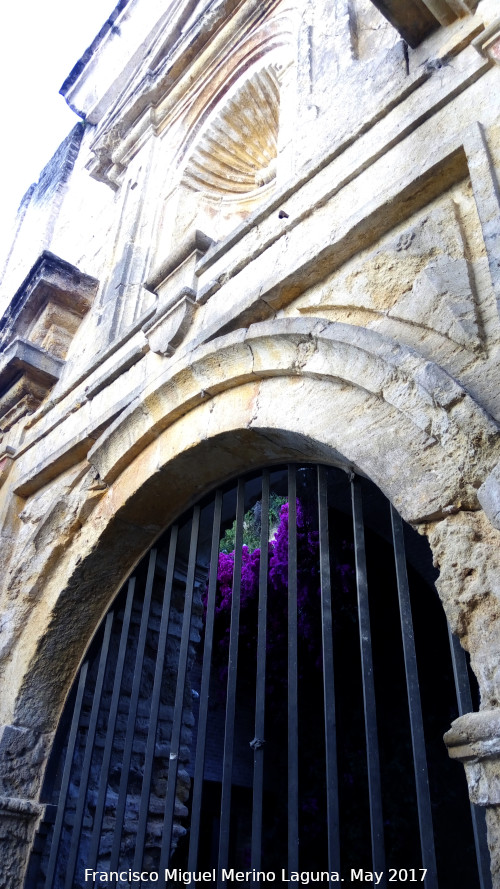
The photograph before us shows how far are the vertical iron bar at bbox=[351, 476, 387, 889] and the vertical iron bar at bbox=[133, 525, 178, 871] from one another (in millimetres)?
941

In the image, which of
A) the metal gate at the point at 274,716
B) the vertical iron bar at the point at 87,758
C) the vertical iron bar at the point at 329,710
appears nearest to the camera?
the vertical iron bar at the point at 329,710

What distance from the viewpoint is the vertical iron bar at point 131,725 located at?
2439 millimetres

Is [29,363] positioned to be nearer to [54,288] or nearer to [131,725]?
[54,288]

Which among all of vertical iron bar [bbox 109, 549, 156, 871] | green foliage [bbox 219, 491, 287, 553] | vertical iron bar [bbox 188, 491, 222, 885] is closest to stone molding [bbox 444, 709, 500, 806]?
vertical iron bar [bbox 188, 491, 222, 885]

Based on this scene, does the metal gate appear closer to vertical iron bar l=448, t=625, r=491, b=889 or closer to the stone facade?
vertical iron bar l=448, t=625, r=491, b=889

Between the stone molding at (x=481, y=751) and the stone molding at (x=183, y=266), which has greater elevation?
the stone molding at (x=183, y=266)

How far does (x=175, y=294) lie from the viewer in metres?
2.94

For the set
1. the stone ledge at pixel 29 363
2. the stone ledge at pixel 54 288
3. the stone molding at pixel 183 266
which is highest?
the stone ledge at pixel 54 288

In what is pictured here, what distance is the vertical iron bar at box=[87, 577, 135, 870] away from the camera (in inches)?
98.5

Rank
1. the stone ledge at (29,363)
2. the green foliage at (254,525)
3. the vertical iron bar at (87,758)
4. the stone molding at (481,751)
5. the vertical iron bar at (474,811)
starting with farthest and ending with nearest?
1. the green foliage at (254,525)
2. the stone ledge at (29,363)
3. the vertical iron bar at (87,758)
4. the vertical iron bar at (474,811)
5. the stone molding at (481,751)

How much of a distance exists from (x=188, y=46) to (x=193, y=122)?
48cm

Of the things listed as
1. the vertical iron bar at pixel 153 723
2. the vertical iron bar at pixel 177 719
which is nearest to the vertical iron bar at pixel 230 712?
the vertical iron bar at pixel 177 719

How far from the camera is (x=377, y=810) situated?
1723 millimetres

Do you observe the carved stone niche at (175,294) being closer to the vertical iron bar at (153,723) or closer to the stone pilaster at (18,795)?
the vertical iron bar at (153,723)
